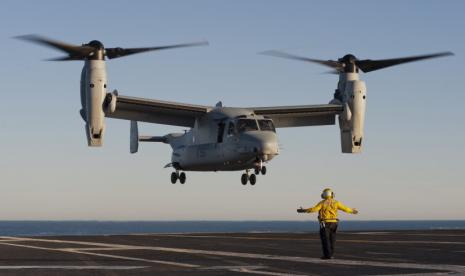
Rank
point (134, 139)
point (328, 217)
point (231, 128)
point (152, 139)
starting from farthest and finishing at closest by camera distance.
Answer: point (134, 139) → point (152, 139) → point (231, 128) → point (328, 217)

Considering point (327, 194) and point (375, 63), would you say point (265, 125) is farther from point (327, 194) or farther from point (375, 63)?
point (327, 194)

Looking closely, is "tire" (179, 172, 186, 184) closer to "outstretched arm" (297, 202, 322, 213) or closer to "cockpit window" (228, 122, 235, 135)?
"cockpit window" (228, 122, 235, 135)

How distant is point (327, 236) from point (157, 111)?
2676 cm

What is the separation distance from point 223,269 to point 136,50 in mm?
24291

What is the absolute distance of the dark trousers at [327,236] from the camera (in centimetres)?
1744

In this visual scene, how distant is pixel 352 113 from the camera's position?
4141 centimetres

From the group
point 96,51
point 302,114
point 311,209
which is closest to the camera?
point 311,209

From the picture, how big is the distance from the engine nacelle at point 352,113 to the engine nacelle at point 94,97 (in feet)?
45.2

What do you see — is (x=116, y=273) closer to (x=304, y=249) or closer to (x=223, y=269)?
(x=223, y=269)

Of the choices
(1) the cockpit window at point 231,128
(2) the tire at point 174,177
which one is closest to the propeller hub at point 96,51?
(1) the cockpit window at point 231,128

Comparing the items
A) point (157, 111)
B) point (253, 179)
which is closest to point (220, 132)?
point (253, 179)

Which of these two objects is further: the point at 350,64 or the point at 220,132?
the point at 350,64

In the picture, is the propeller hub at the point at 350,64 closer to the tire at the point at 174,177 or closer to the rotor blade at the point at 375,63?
the rotor blade at the point at 375,63

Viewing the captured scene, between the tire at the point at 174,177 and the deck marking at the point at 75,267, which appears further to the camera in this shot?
the tire at the point at 174,177
